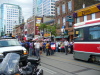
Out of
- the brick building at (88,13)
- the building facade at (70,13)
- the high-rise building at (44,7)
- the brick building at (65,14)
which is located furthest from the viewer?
the high-rise building at (44,7)

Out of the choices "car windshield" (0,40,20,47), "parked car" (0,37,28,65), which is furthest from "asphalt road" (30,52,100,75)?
"car windshield" (0,40,20,47)

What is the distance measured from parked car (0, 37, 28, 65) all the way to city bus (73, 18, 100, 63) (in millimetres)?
4484

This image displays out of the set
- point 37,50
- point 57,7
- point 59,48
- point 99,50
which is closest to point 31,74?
point 99,50

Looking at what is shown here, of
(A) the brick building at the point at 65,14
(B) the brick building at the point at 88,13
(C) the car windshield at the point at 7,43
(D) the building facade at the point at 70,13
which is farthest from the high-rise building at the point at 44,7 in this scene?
→ (C) the car windshield at the point at 7,43

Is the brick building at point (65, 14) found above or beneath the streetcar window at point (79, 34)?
above

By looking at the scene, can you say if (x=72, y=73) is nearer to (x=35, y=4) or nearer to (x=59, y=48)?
(x=59, y=48)

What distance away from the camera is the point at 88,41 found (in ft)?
34.1

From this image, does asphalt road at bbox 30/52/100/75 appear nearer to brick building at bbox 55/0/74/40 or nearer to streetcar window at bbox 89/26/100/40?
streetcar window at bbox 89/26/100/40

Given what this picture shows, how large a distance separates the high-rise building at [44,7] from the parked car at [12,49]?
118m

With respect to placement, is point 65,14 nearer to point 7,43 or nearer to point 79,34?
point 79,34

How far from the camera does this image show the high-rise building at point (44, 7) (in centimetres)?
12900

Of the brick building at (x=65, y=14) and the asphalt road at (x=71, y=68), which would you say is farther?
the brick building at (x=65, y=14)

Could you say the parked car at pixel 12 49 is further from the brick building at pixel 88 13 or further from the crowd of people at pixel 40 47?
the brick building at pixel 88 13

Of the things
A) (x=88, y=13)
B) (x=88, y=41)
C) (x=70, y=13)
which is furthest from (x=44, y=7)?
(x=88, y=41)
